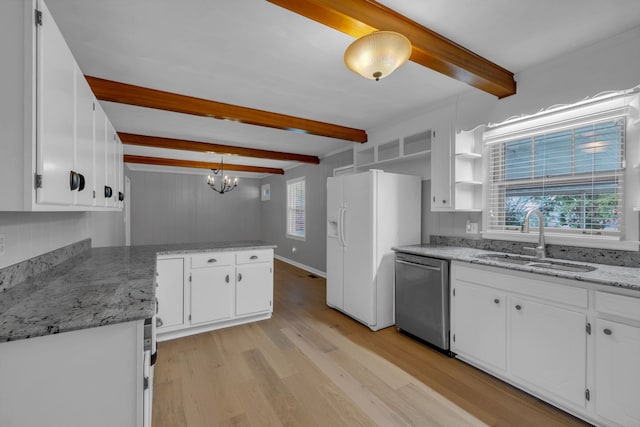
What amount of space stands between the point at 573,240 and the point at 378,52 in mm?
2128

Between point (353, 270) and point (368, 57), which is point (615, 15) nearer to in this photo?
point (368, 57)

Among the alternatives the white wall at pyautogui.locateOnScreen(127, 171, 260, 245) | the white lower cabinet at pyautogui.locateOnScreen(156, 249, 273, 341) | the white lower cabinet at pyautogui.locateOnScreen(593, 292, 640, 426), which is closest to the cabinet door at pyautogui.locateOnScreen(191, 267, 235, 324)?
the white lower cabinet at pyautogui.locateOnScreen(156, 249, 273, 341)

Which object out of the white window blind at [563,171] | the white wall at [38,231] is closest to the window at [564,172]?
the white window blind at [563,171]

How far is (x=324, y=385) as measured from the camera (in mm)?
2166

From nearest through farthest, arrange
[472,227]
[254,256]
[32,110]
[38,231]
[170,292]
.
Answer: [32,110] < [38,231] < [170,292] < [472,227] < [254,256]

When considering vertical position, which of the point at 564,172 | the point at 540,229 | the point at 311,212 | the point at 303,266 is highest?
the point at 564,172

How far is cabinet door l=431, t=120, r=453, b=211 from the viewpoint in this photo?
290 centimetres

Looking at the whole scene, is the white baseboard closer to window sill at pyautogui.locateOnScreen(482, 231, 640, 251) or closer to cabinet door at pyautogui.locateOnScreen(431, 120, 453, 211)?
cabinet door at pyautogui.locateOnScreen(431, 120, 453, 211)

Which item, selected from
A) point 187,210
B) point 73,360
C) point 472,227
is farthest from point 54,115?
point 187,210

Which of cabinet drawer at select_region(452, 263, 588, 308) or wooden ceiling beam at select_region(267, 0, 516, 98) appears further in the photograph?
cabinet drawer at select_region(452, 263, 588, 308)

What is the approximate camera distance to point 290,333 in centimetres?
306

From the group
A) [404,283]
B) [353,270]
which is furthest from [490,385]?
[353,270]

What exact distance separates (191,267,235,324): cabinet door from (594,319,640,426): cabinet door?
9.97ft

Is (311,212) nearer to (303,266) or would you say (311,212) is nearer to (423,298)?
(303,266)
